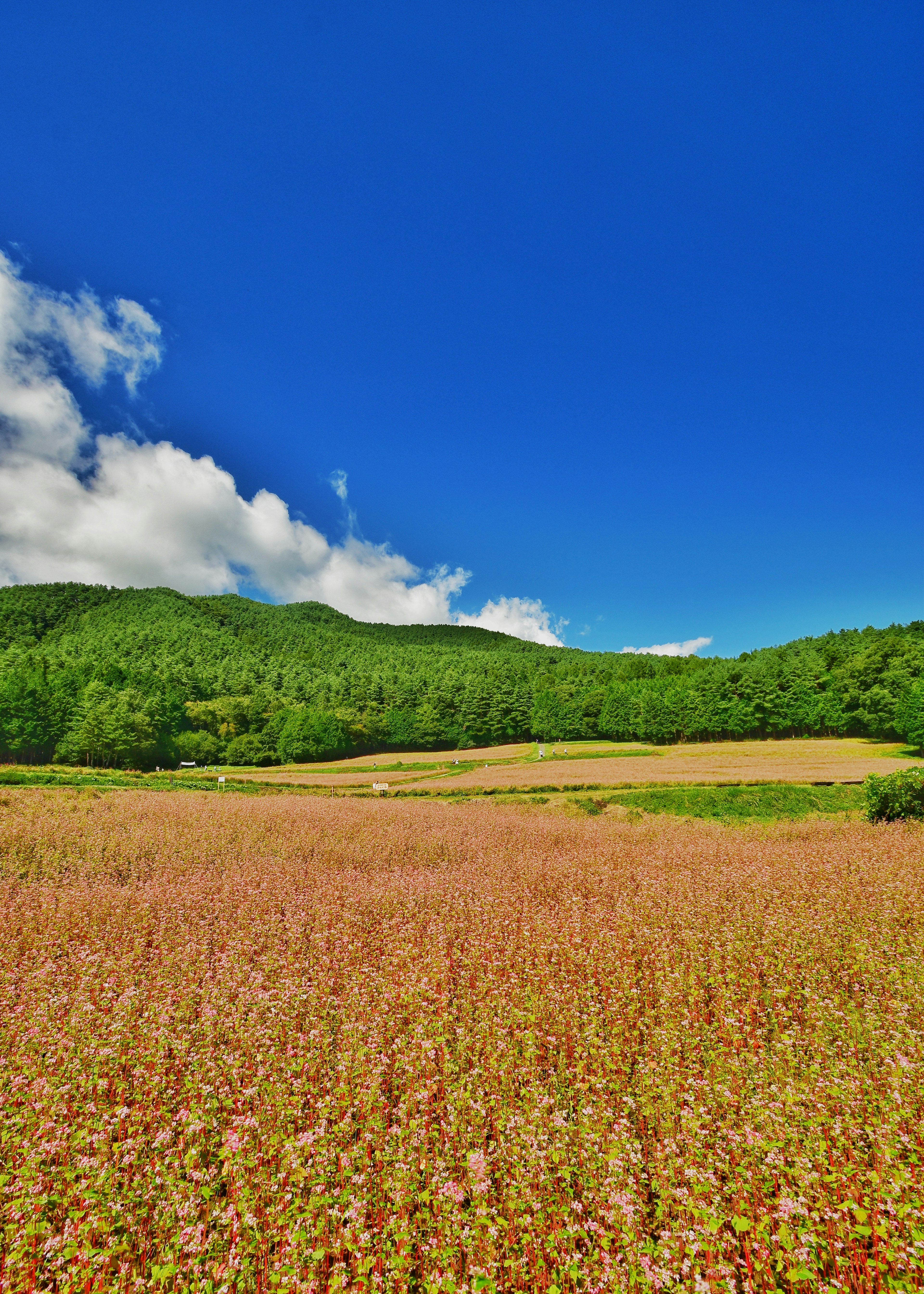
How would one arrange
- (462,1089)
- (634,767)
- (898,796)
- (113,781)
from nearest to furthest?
1. (462,1089)
2. (898,796)
3. (113,781)
4. (634,767)

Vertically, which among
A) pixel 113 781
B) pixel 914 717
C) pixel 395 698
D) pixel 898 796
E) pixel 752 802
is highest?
pixel 395 698

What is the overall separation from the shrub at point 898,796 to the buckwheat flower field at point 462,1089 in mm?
11395

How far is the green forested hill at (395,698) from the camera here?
71.2m

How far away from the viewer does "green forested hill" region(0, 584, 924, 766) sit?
71250mm

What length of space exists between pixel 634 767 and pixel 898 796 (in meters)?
32.9

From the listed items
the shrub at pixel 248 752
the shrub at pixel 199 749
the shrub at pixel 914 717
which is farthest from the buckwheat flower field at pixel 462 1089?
the shrub at pixel 199 749

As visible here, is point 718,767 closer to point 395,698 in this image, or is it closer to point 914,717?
point 914,717

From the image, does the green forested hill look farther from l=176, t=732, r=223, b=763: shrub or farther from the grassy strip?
the grassy strip

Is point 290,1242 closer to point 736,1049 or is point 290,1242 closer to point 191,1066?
point 191,1066

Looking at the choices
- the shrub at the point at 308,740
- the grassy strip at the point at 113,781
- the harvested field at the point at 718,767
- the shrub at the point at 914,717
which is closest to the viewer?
the grassy strip at the point at 113,781

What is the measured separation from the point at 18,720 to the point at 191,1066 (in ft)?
289

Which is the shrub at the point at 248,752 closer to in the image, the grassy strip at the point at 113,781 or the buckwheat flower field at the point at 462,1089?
the grassy strip at the point at 113,781

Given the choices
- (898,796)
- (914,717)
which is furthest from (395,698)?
(898,796)

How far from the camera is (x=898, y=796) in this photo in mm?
17219
